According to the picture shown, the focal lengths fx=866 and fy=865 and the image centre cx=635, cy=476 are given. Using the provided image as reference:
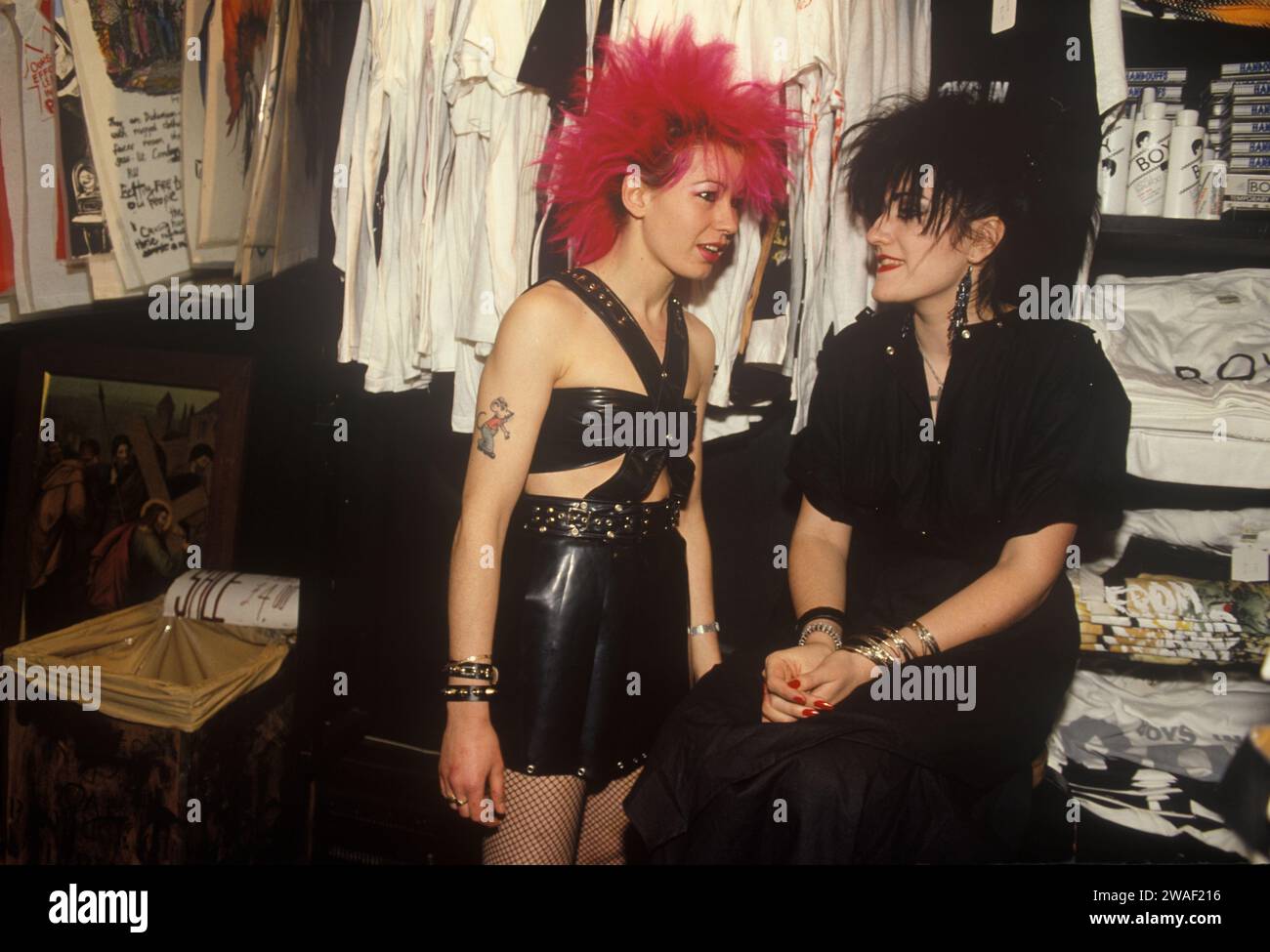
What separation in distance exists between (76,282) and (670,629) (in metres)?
1.45

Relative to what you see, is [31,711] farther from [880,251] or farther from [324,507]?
[880,251]

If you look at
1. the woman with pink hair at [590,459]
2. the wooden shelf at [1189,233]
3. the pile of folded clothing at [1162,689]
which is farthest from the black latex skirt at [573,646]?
the wooden shelf at [1189,233]

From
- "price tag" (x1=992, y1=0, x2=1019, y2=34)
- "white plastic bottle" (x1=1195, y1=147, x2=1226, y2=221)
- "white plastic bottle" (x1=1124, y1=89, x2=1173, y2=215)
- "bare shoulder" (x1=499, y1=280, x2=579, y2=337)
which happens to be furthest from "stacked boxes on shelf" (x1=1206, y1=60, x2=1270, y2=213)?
"bare shoulder" (x1=499, y1=280, x2=579, y2=337)

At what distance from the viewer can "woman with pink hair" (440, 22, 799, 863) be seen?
1.43 m

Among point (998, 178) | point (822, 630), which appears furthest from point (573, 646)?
point (998, 178)

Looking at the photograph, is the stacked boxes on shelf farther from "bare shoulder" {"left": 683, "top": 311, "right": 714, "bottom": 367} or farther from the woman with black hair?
"bare shoulder" {"left": 683, "top": 311, "right": 714, "bottom": 367}

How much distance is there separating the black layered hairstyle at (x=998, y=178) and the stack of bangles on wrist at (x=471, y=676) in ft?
3.52

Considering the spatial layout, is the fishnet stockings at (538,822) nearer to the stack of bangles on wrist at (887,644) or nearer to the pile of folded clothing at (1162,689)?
the stack of bangles on wrist at (887,644)

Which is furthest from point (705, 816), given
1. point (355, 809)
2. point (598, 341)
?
point (355, 809)

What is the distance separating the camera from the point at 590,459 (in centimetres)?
148

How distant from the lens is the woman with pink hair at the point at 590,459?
4.68 feet

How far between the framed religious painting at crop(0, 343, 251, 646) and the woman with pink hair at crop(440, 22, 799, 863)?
128 centimetres

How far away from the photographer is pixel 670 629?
5.19 ft

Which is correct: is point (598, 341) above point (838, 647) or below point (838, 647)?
above
